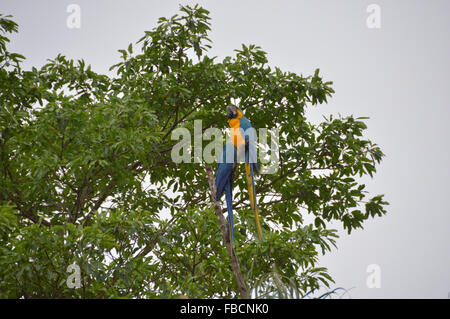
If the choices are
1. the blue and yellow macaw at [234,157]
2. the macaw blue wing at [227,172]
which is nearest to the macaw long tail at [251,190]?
the blue and yellow macaw at [234,157]

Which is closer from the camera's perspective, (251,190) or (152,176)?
(251,190)

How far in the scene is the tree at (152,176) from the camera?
5.24m

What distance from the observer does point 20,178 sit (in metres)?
6.76

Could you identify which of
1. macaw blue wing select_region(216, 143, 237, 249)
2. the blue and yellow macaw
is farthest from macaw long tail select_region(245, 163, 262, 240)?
macaw blue wing select_region(216, 143, 237, 249)

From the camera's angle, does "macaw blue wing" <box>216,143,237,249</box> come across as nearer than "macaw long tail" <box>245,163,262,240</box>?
No

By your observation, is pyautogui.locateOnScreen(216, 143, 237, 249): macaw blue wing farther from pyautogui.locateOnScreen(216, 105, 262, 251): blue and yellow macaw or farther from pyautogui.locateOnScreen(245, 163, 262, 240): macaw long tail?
pyautogui.locateOnScreen(245, 163, 262, 240): macaw long tail

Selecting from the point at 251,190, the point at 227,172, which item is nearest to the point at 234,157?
the point at 227,172

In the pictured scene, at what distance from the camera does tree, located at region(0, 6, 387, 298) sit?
206 inches

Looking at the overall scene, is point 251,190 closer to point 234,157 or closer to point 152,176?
point 234,157

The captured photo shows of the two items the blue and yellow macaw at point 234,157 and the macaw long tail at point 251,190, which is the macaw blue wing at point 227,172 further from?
the macaw long tail at point 251,190

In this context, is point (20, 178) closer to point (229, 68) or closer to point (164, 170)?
point (164, 170)

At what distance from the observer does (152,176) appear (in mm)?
8281
